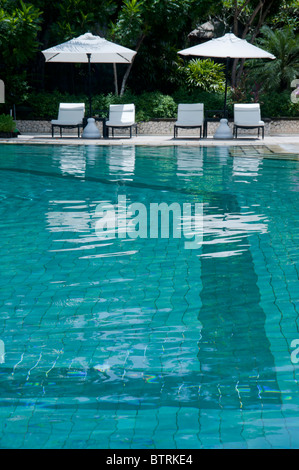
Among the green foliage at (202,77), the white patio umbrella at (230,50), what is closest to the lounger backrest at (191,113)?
the white patio umbrella at (230,50)

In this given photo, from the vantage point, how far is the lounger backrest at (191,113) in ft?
64.6

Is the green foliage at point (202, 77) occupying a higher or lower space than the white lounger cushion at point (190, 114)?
higher

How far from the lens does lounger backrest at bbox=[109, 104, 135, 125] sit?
19828 millimetres

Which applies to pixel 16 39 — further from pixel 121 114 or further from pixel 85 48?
pixel 121 114

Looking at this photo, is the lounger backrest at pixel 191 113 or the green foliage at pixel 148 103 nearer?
the lounger backrest at pixel 191 113

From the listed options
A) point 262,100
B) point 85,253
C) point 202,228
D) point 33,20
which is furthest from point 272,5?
point 85,253

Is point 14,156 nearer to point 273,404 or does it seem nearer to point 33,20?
point 33,20

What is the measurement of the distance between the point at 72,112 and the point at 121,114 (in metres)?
1.47

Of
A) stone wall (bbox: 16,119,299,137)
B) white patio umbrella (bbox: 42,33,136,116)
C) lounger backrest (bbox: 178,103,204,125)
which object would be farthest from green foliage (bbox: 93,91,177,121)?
lounger backrest (bbox: 178,103,204,125)

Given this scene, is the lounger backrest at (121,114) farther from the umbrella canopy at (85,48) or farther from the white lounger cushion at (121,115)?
the umbrella canopy at (85,48)

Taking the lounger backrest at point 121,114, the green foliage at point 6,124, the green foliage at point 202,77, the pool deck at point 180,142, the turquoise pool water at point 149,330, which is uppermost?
the green foliage at point 202,77

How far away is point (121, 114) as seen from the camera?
19.8m

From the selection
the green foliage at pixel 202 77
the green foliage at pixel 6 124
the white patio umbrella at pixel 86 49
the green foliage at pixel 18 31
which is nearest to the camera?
the white patio umbrella at pixel 86 49

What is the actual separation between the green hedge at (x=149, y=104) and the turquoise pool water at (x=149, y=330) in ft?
37.9
